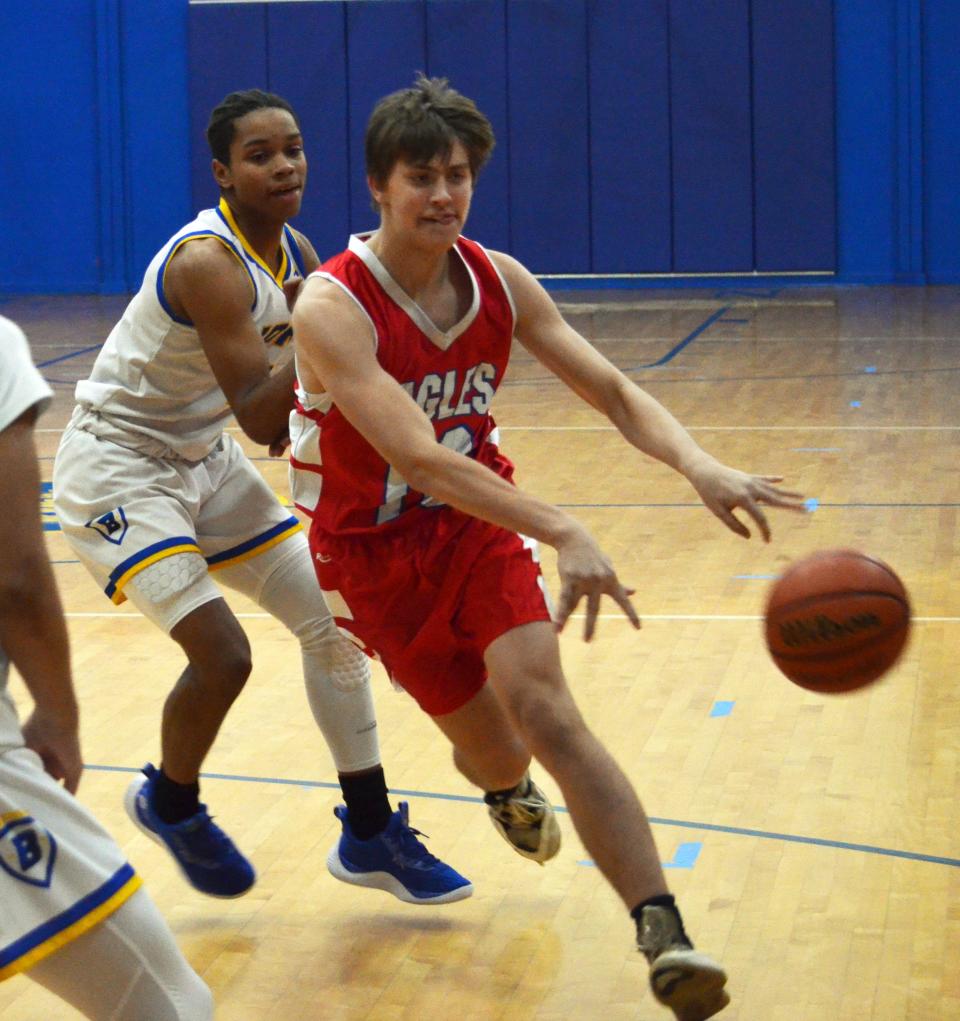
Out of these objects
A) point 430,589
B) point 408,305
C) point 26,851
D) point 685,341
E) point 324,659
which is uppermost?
point 408,305

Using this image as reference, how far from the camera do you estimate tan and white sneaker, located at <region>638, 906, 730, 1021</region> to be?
2.48 meters

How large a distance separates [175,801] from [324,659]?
402 millimetres

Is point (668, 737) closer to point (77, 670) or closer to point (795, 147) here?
→ point (77, 670)

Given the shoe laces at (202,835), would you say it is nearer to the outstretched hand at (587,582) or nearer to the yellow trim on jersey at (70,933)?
the outstretched hand at (587,582)

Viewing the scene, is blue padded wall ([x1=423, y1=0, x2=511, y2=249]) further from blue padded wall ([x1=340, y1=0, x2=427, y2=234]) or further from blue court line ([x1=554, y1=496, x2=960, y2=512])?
blue court line ([x1=554, y1=496, x2=960, y2=512])

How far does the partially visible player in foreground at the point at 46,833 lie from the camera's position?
1755 mm

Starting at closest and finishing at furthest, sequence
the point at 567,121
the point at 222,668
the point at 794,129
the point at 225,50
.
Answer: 1. the point at 222,668
2. the point at 794,129
3. the point at 567,121
4. the point at 225,50

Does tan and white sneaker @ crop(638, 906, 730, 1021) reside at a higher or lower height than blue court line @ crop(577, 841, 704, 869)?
higher

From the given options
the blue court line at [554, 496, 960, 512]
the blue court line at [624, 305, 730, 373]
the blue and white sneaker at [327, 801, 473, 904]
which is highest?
the blue and white sneaker at [327, 801, 473, 904]

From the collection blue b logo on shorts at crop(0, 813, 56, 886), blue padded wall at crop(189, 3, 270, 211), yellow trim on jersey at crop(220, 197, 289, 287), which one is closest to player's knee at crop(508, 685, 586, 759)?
blue b logo on shorts at crop(0, 813, 56, 886)

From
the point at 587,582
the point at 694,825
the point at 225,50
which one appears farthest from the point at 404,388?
the point at 225,50

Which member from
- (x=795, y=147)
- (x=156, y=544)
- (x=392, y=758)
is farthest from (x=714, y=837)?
(x=795, y=147)

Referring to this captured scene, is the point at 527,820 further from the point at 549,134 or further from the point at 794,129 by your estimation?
the point at 549,134

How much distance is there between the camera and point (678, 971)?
2.48 m
